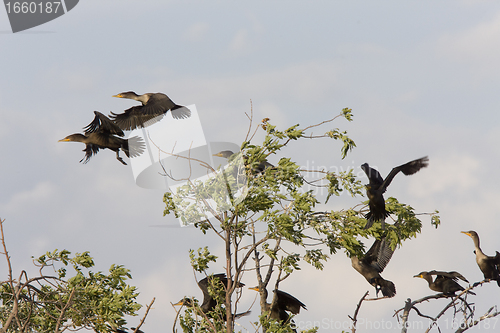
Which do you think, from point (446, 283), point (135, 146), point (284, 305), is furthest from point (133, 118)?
point (446, 283)

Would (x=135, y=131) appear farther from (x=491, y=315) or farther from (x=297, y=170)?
(x=491, y=315)

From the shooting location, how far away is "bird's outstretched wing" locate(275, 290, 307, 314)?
10070 mm

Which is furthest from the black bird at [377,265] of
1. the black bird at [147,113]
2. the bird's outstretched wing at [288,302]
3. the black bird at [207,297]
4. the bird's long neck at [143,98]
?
the bird's long neck at [143,98]

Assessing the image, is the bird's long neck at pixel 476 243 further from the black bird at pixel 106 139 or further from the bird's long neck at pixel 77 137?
the bird's long neck at pixel 77 137

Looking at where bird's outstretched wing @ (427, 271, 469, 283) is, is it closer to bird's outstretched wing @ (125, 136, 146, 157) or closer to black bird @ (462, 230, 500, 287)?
black bird @ (462, 230, 500, 287)

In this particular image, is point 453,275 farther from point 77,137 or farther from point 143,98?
point 77,137

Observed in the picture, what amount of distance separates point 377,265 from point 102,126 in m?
6.31

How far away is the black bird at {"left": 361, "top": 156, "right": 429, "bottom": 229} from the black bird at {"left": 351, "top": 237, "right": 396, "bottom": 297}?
1595 millimetres

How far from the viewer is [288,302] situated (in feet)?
33.5

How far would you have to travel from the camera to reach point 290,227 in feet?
26.5

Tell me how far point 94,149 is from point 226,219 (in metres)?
3.98

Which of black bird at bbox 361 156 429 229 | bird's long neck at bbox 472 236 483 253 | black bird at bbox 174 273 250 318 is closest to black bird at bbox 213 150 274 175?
black bird at bbox 361 156 429 229

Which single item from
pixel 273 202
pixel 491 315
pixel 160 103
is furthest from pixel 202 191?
pixel 491 315

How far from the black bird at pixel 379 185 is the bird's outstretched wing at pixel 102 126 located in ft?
16.3
